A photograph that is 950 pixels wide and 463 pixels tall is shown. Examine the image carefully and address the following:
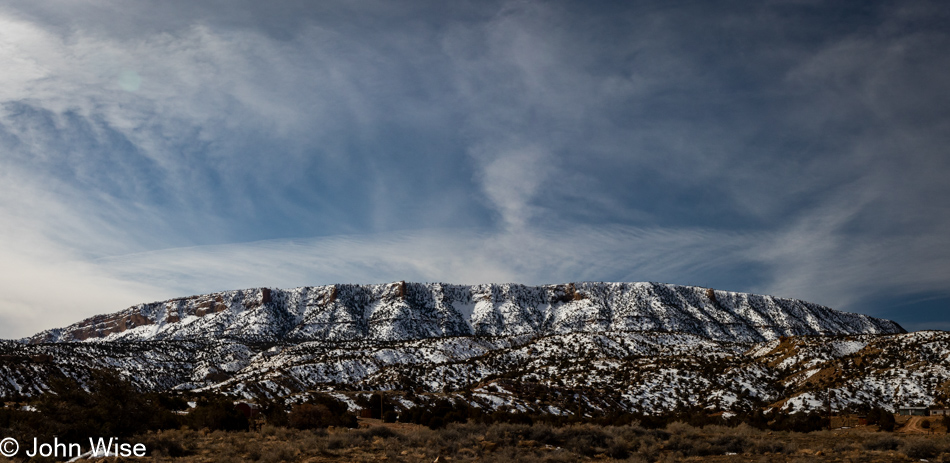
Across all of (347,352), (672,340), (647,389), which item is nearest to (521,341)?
(672,340)

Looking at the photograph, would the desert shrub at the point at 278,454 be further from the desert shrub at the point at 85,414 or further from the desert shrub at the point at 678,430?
the desert shrub at the point at 678,430

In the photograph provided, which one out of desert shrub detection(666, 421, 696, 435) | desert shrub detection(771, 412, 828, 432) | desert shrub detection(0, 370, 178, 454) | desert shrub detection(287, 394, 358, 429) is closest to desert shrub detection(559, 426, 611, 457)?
desert shrub detection(666, 421, 696, 435)

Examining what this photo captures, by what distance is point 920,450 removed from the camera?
62.6 feet

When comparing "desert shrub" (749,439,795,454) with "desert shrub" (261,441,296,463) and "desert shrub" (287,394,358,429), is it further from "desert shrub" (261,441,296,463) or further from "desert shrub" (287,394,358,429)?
"desert shrub" (287,394,358,429)

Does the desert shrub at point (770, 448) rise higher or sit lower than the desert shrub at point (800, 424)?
higher

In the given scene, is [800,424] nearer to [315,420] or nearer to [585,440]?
[585,440]

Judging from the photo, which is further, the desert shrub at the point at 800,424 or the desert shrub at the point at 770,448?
the desert shrub at the point at 800,424

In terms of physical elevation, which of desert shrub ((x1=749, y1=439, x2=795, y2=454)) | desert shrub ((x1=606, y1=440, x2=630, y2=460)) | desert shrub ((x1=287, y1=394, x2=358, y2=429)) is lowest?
desert shrub ((x1=749, y1=439, x2=795, y2=454))

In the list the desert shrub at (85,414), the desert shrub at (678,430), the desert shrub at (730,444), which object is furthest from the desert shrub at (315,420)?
the desert shrub at (730,444)

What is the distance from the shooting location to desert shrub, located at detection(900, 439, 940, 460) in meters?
18.8

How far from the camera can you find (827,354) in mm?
85875

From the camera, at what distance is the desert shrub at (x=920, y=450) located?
18.8 meters

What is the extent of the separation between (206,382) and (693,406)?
88941mm

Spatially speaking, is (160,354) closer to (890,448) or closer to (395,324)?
(395,324)
